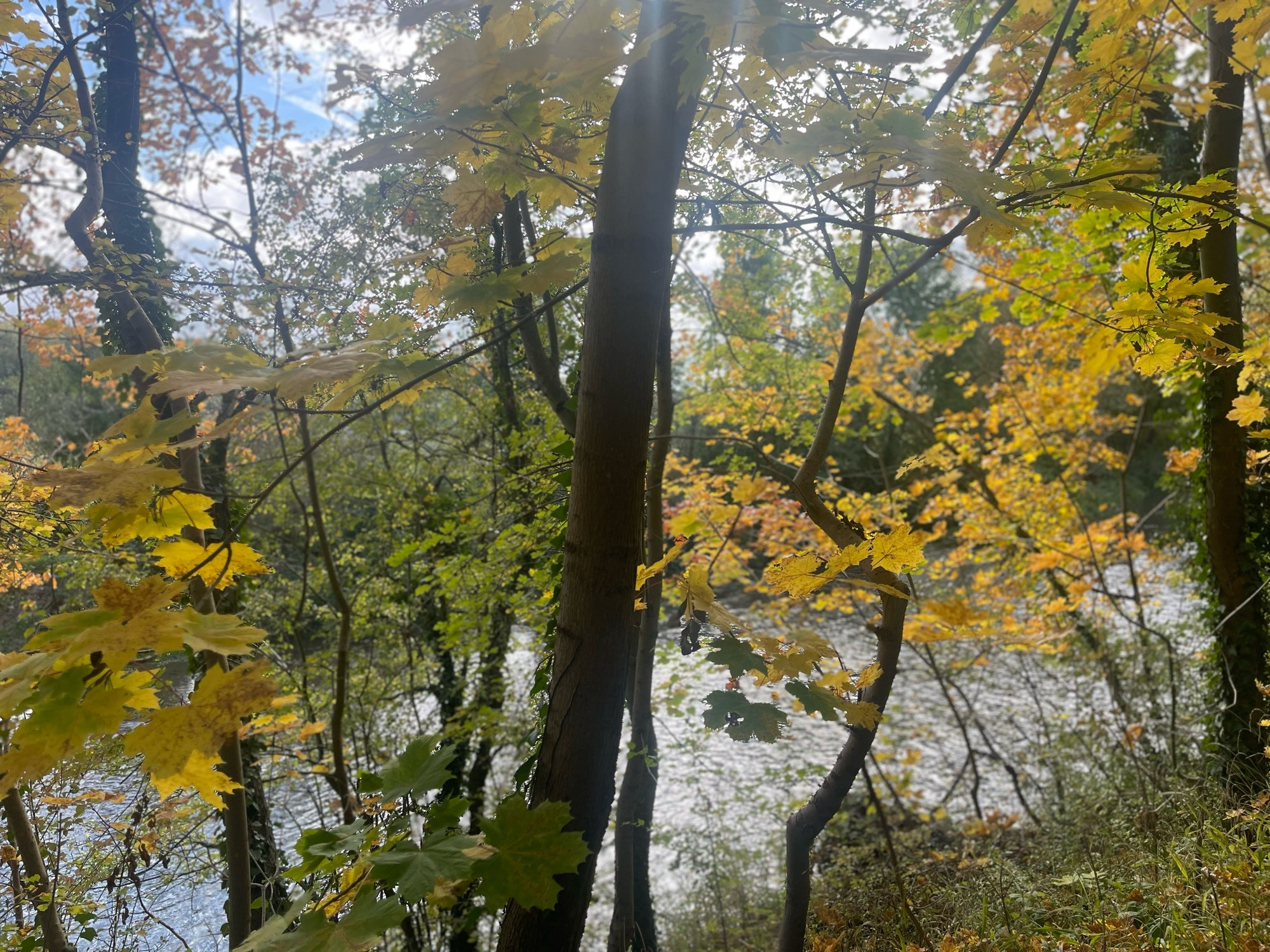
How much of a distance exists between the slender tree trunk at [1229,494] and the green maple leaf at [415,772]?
320 centimetres

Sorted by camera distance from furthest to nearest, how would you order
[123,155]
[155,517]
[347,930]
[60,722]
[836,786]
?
[123,155] < [836,786] < [155,517] < [347,930] < [60,722]

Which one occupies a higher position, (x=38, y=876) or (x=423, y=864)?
(x=423, y=864)

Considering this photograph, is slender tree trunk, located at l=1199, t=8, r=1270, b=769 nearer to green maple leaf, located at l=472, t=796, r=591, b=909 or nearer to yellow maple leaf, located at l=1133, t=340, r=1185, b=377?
yellow maple leaf, located at l=1133, t=340, r=1185, b=377

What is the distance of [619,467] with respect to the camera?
967 mm

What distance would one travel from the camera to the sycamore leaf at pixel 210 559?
3.07ft

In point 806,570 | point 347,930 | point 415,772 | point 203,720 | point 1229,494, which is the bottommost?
point 347,930

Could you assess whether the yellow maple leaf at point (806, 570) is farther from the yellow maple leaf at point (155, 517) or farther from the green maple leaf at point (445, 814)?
the yellow maple leaf at point (155, 517)

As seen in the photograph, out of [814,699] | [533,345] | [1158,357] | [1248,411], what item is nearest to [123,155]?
[533,345]

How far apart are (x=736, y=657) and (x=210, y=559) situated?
741mm

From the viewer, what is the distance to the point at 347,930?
0.79 m

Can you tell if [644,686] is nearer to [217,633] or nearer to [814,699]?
[814,699]

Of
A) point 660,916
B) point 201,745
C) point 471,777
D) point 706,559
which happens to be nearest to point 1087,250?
point 706,559

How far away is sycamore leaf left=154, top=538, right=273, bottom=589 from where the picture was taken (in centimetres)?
94

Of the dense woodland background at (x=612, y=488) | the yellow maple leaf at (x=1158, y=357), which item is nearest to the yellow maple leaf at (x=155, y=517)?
the dense woodland background at (x=612, y=488)
